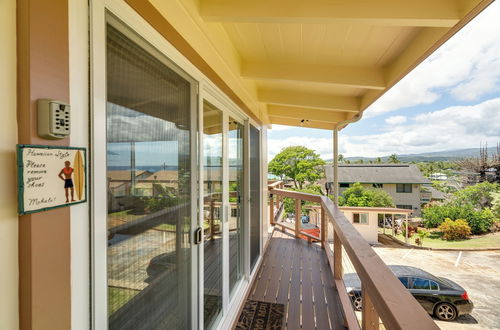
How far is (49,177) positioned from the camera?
1.86 ft

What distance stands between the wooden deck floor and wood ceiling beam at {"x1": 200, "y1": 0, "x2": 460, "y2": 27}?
243 cm

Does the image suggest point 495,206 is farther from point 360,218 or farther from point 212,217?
point 212,217

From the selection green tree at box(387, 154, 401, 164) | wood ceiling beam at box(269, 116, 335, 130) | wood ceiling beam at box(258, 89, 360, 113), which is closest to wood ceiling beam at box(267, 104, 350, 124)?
wood ceiling beam at box(269, 116, 335, 130)

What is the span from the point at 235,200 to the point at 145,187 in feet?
5.14

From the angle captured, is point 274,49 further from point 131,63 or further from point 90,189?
point 90,189

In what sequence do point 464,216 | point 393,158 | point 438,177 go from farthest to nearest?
point 393,158 → point 438,177 → point 464,216

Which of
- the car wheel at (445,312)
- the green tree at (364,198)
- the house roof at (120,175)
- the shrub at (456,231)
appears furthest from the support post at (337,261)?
the green tree at (364,198)

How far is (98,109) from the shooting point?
2.37 feet

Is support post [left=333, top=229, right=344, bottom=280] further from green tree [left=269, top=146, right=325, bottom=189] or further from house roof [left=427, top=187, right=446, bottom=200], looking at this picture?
house roof [left=427, top=187, right=446, bottom=200]

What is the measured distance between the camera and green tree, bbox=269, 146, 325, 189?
784 inches

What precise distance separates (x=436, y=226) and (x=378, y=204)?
12.5ft

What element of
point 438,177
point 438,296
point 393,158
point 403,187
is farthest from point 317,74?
point 393,158

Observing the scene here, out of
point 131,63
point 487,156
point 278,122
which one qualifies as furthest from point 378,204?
point 131,63

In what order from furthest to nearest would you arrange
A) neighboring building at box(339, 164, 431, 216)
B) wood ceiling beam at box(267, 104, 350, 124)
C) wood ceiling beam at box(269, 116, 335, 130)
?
neighboring building at box(339, 164, 431, 216)
wood ceiling beam at box(269, 116, 335, 130)
wood ceiling beam at box(267, 104, 350, 124)
